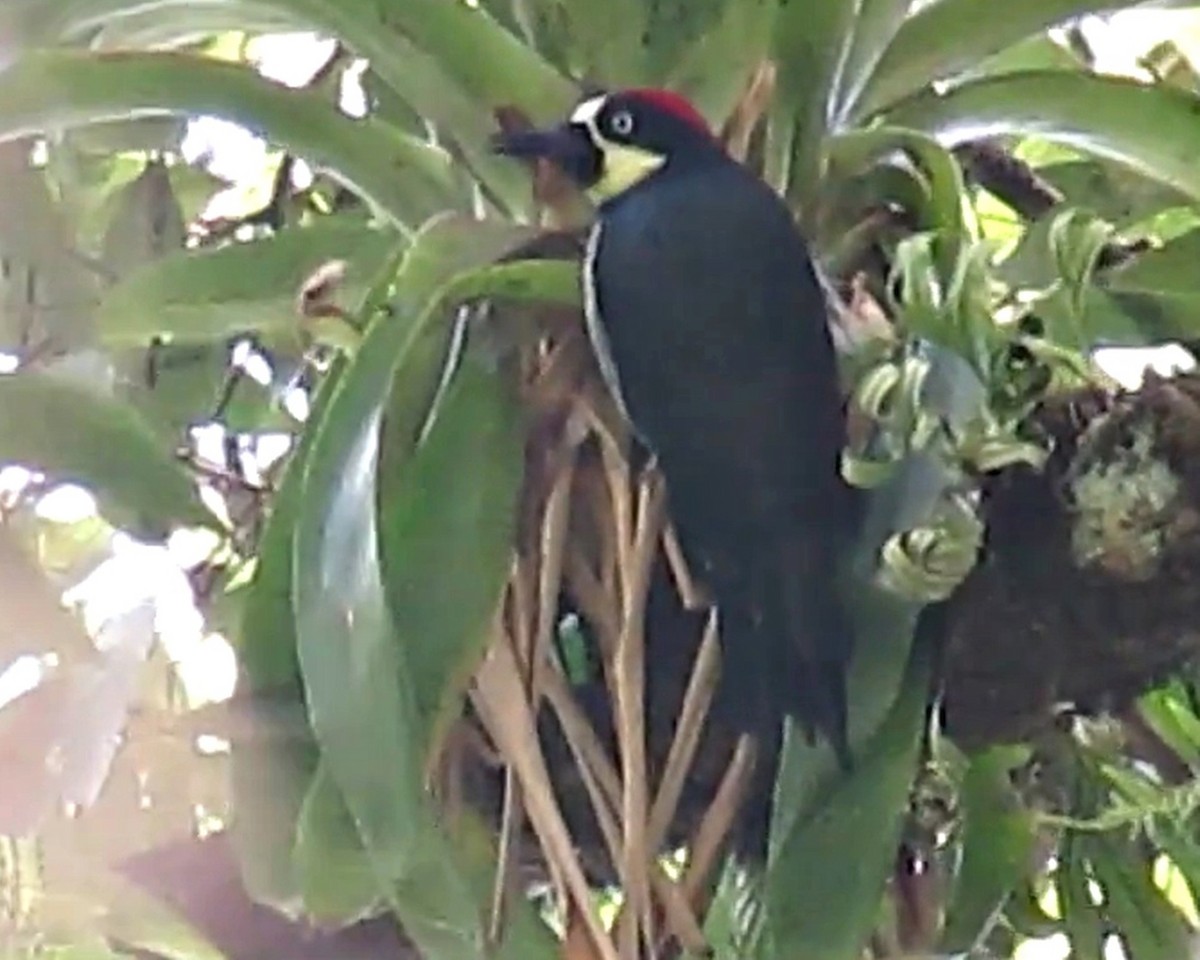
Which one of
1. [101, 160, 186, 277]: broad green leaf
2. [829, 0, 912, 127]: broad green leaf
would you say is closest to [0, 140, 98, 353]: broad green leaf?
[101, 160, 186, 277]: broad green leaf

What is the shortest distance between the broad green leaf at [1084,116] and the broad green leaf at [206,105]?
0.16 m

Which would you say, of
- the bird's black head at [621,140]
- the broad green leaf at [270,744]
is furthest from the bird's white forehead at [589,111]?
the broad green leaf at [270,744]

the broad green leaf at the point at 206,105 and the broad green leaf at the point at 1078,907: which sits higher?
the broad green leaf at the point at 206,105

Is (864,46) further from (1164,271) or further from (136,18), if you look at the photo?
(136,18)

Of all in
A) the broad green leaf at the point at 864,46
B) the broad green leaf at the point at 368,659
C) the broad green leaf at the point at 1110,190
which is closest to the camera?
the broad green leaf at the point at 368,659

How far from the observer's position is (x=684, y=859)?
2.26 feet

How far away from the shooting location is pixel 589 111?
679mm

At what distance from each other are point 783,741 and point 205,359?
1.06ft

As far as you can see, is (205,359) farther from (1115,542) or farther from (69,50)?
(1115,542)

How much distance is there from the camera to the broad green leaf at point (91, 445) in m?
0.73

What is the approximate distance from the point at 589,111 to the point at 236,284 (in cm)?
14

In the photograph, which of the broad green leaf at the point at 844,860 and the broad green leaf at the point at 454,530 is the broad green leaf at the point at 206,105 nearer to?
the broad green leaf at the point at 454,530

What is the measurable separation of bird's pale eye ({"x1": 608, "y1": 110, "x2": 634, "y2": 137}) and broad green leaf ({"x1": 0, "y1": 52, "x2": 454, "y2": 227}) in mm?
73

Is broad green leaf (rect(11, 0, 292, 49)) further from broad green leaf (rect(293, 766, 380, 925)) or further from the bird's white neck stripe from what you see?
broad green leaf (rect(293, 766, 380, 925))
